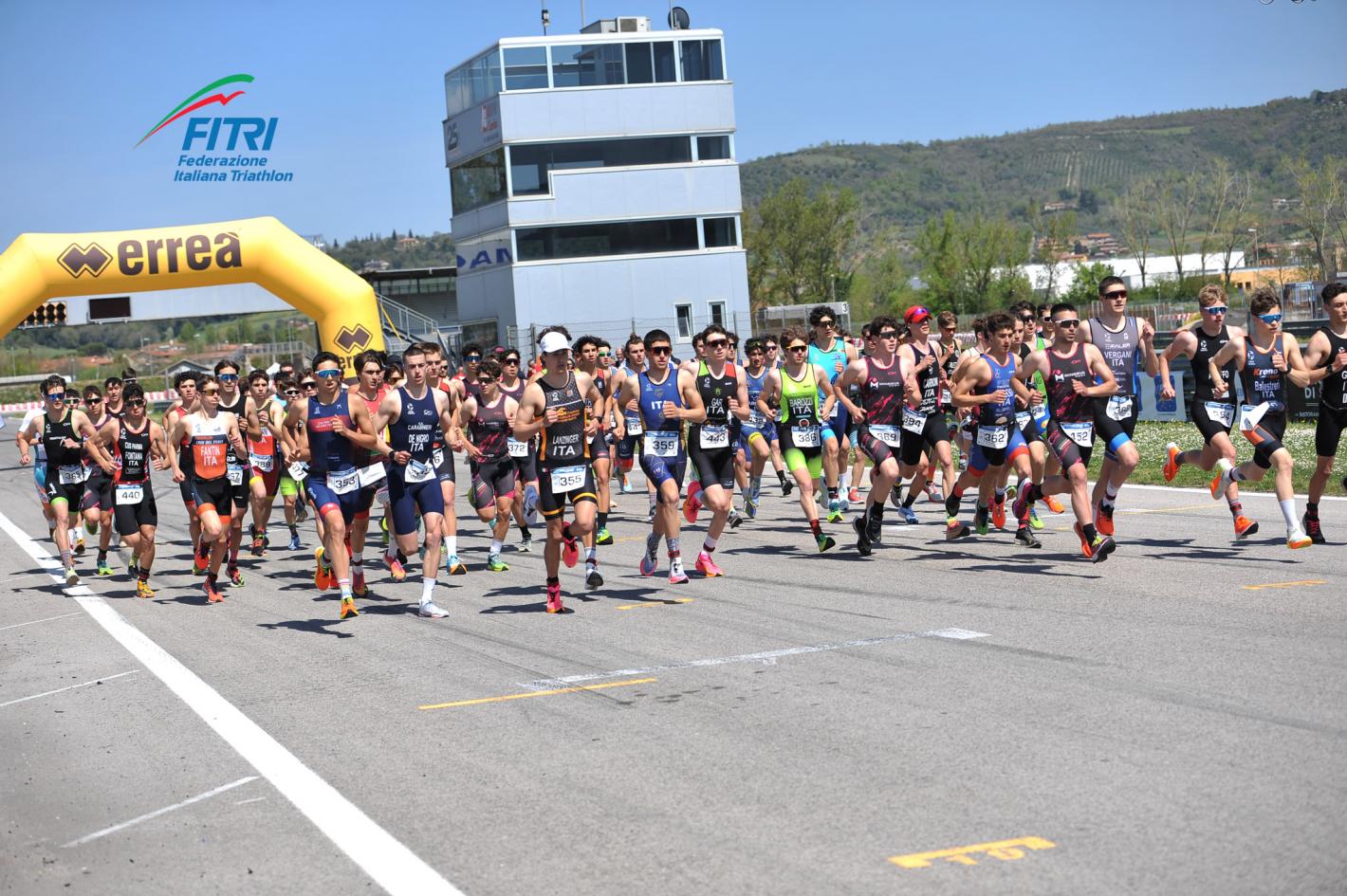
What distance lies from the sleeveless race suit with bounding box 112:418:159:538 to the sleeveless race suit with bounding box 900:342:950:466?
7.38m

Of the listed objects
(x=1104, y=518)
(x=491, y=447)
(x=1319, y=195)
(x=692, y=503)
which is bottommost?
(x=1104, y=518)

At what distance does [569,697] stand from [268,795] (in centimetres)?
205

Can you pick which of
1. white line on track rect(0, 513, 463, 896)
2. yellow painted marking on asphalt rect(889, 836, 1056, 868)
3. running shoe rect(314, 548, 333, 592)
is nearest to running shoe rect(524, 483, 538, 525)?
running shoe rect(314, 548, 333, 592)

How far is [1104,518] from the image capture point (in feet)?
40.2

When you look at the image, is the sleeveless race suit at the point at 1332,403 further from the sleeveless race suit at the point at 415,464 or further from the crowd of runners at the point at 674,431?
the sleeveless race suit at the point at 415,464

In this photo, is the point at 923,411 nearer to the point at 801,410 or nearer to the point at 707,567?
the point at 801,410

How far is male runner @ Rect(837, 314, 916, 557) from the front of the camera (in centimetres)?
1362

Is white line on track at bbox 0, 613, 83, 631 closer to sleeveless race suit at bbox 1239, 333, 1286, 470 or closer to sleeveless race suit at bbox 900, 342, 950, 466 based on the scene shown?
sleeveless race suit at bbox 900, 342, 950, 466

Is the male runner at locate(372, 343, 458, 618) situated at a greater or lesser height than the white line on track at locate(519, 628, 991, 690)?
greater

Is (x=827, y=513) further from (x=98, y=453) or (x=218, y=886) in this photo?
(x=218, y=886)

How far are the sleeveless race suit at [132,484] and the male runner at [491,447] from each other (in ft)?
10.4

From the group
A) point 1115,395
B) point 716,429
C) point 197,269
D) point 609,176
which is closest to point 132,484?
point 716,429

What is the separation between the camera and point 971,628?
9.56m

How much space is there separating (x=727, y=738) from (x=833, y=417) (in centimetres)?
1058
